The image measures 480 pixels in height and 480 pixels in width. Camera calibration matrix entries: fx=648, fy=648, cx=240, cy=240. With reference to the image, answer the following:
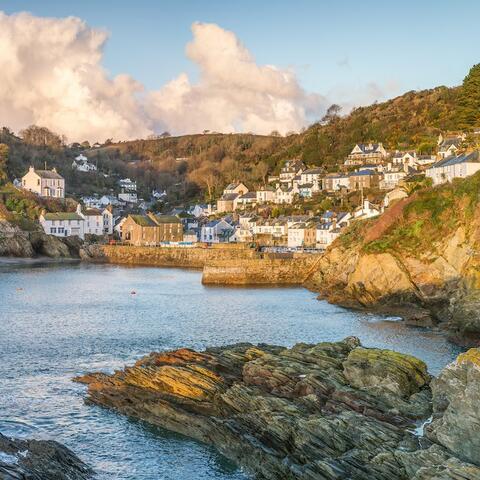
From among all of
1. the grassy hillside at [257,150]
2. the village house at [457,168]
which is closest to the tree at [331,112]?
the grassy hillside at [257,150]

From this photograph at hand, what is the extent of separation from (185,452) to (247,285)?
44305mm

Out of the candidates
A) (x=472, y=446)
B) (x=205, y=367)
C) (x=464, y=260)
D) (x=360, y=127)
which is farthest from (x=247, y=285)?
(x=360, y=127)

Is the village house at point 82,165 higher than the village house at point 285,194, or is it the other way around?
the village house at point 82,165

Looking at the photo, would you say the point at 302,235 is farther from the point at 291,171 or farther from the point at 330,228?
the point at 291,171

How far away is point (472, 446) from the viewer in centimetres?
1561

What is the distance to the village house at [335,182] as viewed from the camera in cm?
10339

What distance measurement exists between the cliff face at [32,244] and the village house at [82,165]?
62712 mm

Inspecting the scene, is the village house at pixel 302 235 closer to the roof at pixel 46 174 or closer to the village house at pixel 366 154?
the village house at pixel 366 154

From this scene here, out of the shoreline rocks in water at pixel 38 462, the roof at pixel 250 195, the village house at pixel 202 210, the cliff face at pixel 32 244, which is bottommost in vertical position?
the shoreline rocks in water at pixel 38 462

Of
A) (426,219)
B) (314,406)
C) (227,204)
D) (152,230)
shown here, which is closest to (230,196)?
(227,204)

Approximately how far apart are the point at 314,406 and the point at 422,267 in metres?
27.3

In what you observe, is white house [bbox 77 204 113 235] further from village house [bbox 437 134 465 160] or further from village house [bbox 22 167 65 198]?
village house [bbox 437 134 465 160]

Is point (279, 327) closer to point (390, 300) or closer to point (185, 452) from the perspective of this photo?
point (390, 300)

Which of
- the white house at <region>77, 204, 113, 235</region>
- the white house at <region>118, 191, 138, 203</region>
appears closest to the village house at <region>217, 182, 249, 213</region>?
the white house at <region>77, 204, 113, 235</region>
